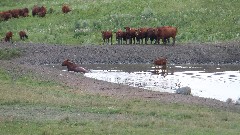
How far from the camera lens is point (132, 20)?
48.7m

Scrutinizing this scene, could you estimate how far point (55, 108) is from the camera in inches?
902

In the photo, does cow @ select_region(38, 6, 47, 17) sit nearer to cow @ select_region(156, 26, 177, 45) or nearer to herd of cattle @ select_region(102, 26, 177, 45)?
herd of cattle @ select_region(102, 26, 177, 45)

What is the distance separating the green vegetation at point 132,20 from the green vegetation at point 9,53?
12.7 feet

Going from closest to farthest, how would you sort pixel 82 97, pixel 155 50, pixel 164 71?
1. pixel 82 97
2. pixel 164 71
3. pixel 155 50

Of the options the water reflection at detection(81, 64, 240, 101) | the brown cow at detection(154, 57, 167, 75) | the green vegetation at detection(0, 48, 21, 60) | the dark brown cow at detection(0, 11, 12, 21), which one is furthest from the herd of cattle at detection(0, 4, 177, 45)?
the dark brown cow at detection(0, 11, 12, 21)

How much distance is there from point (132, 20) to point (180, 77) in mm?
14954

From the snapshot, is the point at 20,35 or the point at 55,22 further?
the point at 55,22

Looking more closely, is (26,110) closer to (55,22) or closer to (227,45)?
(227,45)

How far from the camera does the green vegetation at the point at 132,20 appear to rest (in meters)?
45.4


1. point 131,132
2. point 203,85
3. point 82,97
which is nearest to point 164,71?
point 203,85

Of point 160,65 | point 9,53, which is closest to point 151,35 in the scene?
point 160,65

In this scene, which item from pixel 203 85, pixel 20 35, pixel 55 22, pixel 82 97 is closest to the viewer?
pixel 82 97

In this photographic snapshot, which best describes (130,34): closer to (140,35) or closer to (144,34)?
(140,35)

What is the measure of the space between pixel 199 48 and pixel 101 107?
19518mm
